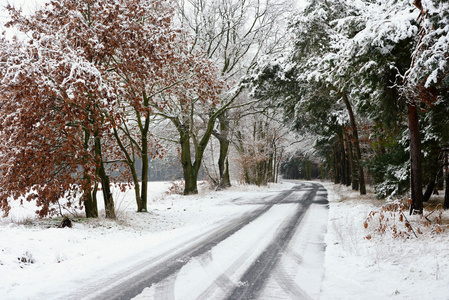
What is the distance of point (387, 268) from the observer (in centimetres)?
462

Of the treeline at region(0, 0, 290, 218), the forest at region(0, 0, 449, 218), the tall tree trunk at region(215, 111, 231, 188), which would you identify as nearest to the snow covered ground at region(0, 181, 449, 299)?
the treeline at region(0, 0, 290, 218)

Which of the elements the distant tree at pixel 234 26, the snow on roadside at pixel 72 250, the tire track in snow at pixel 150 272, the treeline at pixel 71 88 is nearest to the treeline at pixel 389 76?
the distant tree at pixel 234 26

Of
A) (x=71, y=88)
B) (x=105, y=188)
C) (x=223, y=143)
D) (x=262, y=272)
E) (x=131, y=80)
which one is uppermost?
(x=131, y=80)

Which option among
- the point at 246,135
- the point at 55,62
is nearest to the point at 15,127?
the point at 55,62

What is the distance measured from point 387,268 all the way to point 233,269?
2419mm

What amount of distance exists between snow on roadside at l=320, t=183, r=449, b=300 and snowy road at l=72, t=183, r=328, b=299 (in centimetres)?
32

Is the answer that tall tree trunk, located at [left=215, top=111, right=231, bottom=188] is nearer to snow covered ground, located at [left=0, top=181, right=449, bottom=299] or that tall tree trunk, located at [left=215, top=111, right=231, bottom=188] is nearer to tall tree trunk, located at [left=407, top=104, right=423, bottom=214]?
snow covered ground, located at [left=0, top=181, right=449, bottom=299]

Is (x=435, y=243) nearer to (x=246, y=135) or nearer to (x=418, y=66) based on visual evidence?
(x=418, y=66)

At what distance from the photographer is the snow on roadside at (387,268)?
12.4ft

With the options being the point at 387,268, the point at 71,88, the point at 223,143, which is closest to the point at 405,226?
the point at 387,268

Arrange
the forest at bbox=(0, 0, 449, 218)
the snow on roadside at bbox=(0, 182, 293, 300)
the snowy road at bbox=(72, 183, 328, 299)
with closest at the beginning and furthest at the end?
the snowy road at bbox=(72, 183, 328, 299)
the snow on roadside at bbox=(0, 182, 293, 300)
the forest at bbox=(0, 0, 449, 218)

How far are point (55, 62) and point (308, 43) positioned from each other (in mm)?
10008

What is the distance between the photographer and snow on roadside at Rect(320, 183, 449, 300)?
378cm

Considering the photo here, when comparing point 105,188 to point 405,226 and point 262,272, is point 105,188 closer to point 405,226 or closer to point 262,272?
point 262,272
